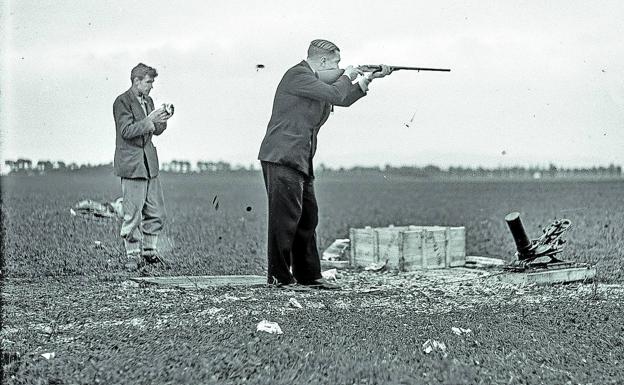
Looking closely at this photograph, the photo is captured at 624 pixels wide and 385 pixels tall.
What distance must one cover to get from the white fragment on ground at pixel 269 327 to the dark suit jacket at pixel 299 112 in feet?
8.01

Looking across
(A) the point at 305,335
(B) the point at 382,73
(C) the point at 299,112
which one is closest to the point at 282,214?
(C) the point at 299,112

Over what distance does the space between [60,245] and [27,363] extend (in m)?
5.05

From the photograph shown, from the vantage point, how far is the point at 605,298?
7.99 metres

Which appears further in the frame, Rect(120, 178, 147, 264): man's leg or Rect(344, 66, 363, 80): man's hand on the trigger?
Rect(120, 178, 147, 264): man's leg

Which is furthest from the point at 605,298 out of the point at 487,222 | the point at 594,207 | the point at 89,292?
the point at 594,207

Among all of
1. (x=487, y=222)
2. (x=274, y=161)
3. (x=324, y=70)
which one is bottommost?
(x=487, y=222)

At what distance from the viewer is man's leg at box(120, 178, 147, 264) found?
977 cm

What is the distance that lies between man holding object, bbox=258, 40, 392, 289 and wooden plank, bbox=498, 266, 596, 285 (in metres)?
2.04

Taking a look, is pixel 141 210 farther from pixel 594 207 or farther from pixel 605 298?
pixel 594 207

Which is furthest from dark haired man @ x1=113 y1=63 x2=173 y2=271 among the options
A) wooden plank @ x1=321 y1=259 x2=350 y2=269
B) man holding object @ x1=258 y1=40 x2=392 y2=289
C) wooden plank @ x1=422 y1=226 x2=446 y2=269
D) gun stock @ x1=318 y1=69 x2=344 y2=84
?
wooden plank @ x1=422 y1=226 x2=446 y2=269

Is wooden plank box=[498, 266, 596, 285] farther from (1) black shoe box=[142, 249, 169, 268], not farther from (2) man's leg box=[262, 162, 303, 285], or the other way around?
(1) black shoe box=[142, 249, 169, 268]

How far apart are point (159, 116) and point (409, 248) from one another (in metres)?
3.41

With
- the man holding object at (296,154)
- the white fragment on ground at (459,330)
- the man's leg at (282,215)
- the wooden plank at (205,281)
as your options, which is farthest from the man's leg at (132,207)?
the white fragment on ground at (459,330)

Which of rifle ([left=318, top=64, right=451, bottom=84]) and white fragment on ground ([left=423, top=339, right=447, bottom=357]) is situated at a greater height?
rifle ([left=318, top=64, right=451, bottom=84])
